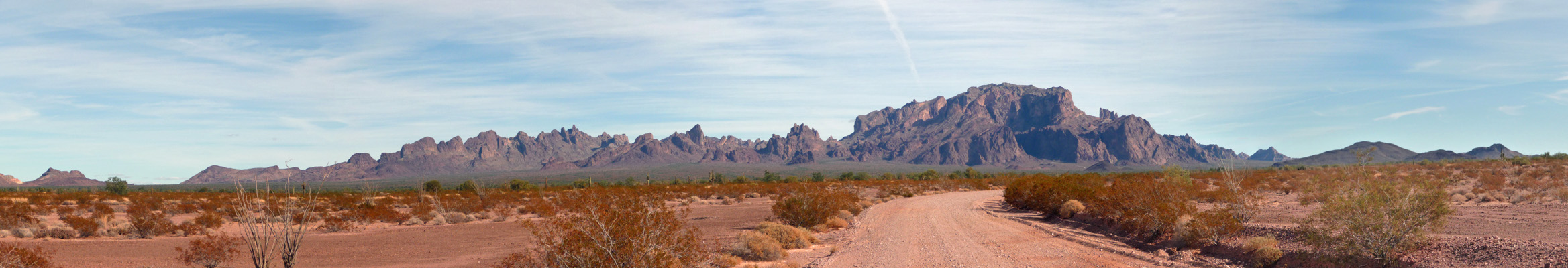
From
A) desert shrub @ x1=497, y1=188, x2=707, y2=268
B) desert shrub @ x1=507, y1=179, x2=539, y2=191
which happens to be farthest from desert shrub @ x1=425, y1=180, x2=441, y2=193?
desert shrub @ x1=497, y1=188, x2=707, y2=268

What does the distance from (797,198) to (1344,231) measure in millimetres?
14952

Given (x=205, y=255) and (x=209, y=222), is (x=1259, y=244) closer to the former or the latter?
(x=205, y=255)

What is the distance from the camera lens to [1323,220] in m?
13.2

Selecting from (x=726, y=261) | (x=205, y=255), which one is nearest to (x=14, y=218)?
(x=205, y=255)

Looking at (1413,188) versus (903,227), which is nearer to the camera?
(1413,188)

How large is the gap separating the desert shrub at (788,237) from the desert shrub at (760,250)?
5.17 ft

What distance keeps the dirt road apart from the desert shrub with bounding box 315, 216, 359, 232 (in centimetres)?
1822

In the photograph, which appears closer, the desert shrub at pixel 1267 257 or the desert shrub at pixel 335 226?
the desert shrub at pixel 1267 257

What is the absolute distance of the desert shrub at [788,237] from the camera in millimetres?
18719

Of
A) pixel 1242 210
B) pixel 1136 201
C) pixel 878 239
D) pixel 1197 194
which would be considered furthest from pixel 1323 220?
pixel 1197 194

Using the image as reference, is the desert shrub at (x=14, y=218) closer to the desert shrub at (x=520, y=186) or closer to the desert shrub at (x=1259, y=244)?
the desert shrub at (x=1259, y=244)

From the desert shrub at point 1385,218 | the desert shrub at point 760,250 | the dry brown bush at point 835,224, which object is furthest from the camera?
the dry brown bush at point 835,224

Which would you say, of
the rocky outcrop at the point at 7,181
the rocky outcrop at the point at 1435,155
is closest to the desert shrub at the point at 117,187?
the rocky outcrop at the point at 7,181

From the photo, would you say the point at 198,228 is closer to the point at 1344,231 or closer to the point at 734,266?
the point at 734,266
